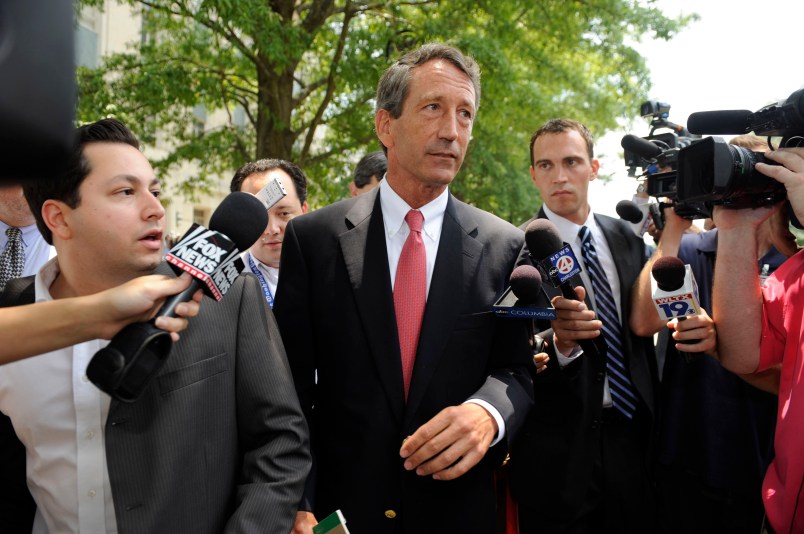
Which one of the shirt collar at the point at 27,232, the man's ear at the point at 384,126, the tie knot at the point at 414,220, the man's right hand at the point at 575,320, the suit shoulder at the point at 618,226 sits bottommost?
the shirt collar at the point at 27,232

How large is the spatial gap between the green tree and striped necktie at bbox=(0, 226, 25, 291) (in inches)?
209

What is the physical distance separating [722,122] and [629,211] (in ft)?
4.13

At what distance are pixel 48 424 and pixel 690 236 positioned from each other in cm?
314

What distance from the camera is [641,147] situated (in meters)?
3.32

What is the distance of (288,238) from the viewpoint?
254 centimetres

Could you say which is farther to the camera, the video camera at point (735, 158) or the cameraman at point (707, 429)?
the cameraman at point (707, 429)

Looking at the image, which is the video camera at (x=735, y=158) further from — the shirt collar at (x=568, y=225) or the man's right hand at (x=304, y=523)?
the man's right hand at (x=304, y=523)

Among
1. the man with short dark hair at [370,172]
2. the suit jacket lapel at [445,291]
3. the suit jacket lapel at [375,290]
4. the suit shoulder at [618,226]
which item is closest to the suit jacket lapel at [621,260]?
the suit shoulder at [618,226]

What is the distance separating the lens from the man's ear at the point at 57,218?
2.11 metres

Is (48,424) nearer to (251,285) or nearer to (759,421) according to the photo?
(251,285)

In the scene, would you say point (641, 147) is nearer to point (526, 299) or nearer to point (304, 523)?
point (526, 299)

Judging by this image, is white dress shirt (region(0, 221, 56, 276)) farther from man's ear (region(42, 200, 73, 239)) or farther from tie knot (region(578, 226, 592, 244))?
tie knot (region(578, 226, 592, 244))

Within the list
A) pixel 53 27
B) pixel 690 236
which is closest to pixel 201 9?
pixel 690 236

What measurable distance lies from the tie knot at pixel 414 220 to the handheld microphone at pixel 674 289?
3.04 ft
